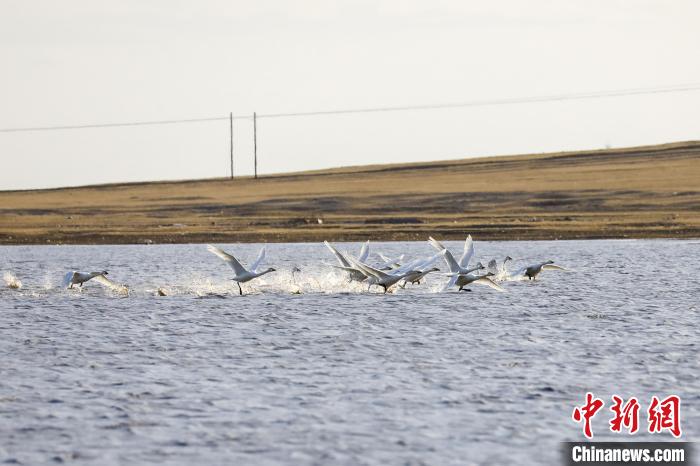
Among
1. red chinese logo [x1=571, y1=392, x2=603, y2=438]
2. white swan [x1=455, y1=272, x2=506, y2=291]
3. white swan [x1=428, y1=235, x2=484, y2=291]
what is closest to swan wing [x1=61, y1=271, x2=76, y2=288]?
white swan [x1=428, y1=235, x2=484, y2=291]

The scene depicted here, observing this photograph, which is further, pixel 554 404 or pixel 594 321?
pixel 594 321

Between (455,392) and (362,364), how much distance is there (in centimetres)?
293

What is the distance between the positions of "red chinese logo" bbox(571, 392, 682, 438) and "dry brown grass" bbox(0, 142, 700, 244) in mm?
44980

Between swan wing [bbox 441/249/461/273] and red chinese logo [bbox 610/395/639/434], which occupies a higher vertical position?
swan wing [bbox 441/249/461/273]

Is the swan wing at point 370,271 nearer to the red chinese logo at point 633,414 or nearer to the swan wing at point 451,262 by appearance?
the swan wing at point 451,262

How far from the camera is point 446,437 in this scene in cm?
1314

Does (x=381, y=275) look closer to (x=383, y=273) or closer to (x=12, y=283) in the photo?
(x=383, y=273)

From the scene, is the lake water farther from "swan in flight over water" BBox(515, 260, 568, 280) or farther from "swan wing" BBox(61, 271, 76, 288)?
"swan wing" BBox(61, 271, 76, 288)

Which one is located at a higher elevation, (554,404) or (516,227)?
(516,227)

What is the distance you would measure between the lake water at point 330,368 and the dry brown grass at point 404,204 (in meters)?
29.7

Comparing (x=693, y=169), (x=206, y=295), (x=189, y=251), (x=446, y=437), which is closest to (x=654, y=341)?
(x=446, y=437)

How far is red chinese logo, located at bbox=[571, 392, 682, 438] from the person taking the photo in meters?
13.4

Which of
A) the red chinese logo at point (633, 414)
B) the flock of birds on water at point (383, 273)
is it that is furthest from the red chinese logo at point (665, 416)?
the flock of birds on water at point (383, 273)

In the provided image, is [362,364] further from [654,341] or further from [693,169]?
[693,169]
